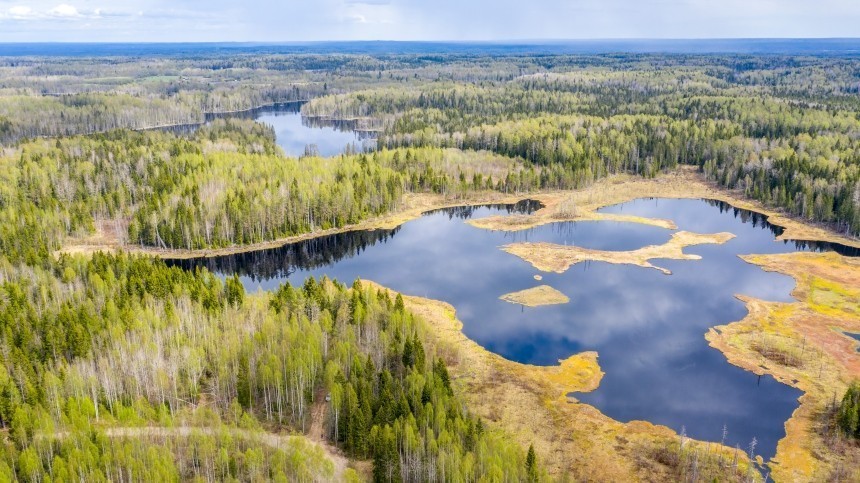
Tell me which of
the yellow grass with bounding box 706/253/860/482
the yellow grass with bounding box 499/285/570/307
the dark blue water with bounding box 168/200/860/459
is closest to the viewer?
the yellow grass with bounding box 706/253/860/482

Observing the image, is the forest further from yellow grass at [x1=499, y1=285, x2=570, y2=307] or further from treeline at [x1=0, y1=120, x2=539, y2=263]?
yellow grass at [x1=499, y1=285, x2=570, y2=307]

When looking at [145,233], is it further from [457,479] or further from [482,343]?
[457,479]

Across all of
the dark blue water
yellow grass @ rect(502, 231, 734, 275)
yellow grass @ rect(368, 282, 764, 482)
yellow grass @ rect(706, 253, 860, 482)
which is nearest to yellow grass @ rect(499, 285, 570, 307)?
the dark blue water

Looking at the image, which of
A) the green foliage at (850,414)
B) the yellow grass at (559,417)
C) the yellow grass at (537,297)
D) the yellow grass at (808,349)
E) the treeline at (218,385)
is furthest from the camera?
the yellow grass at (537,297)

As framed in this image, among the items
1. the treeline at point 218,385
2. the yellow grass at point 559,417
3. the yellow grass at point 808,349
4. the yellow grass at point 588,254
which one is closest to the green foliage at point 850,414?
the yellow grass at point 808,349

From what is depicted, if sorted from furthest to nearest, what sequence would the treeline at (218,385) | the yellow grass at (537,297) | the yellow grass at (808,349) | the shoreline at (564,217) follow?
the shoreline at (564,217) → the yellow grass at (537,297) → the yellow grass at (808,349) → the treeline at (218,385)

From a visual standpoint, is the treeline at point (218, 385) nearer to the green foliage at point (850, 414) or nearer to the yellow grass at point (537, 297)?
the yellow grass at point (537, 297)

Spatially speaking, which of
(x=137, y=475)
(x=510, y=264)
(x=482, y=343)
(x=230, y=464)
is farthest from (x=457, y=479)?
(x=510, y=264)

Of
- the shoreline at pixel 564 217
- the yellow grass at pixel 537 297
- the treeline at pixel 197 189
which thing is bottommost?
the yellow grass at pixel 537 297
